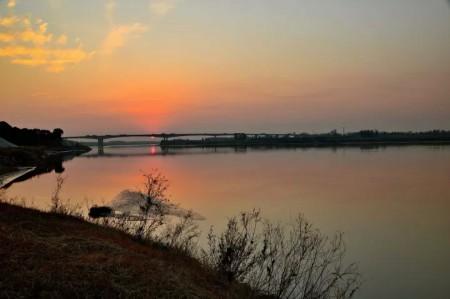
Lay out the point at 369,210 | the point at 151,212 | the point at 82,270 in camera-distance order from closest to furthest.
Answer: the point at 82,270, the point at 151,212, the point at 369,210

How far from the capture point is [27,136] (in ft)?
330

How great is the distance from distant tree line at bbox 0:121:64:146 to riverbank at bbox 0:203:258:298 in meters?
94.6

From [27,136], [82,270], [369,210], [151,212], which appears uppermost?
Result: [27,136]

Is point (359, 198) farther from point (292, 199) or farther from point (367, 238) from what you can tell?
point (367, 238)

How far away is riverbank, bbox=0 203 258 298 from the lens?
5535 millimetres

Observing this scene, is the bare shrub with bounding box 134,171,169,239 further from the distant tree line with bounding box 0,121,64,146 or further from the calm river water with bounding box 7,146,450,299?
the distant tree line with bounding box 0,121,64,146

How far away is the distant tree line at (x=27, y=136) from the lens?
94438mm

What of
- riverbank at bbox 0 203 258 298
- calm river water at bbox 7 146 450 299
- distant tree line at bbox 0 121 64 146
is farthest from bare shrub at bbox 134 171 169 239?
distant tree line at bbox 0 121 64 146

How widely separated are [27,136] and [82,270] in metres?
104

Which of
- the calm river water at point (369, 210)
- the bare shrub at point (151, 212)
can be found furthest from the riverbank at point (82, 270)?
the calm river water at point (369, 210)

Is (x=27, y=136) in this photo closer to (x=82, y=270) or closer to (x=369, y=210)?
(x=369, y=210)

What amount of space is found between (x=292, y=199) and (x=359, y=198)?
3.90 m

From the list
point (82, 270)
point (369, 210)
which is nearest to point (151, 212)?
point (369, 210)

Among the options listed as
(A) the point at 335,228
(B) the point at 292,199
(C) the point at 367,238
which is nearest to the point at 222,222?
(A) the point at 335,228
